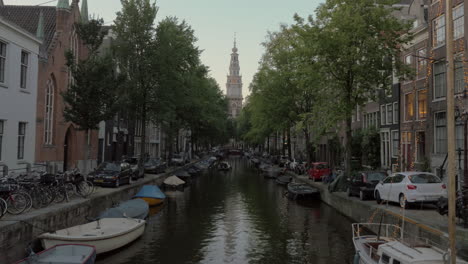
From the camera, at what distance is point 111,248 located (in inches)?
538

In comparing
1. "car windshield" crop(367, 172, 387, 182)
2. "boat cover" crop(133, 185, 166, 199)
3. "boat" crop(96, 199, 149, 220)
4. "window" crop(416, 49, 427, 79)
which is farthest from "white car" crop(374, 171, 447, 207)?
"boat cover" crop(133, 185, 166, 199)

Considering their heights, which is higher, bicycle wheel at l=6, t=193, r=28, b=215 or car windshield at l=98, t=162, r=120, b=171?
car windshield at l=98, t=162, r=120, b=171

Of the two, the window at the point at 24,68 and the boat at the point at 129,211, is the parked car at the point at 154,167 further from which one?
the boat at the point at 129,211

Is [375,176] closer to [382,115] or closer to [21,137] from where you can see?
[382,115]

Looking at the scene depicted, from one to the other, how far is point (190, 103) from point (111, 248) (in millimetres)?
27546

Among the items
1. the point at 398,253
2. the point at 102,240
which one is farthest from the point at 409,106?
the point at 102,240

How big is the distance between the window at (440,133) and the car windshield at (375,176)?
4.88m

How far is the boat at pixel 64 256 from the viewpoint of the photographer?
32.6 feet

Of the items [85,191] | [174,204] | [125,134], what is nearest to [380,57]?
[174,204]

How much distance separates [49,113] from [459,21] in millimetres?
28014

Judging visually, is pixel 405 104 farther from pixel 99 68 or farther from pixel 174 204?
pixel 99 68

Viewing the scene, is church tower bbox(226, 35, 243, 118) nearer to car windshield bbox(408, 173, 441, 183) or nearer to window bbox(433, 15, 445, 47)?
window bbox(433, 15, 445, 47)

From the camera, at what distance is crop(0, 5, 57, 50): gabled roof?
100.0 feet

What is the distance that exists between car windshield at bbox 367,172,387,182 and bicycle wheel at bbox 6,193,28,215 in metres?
16.6
